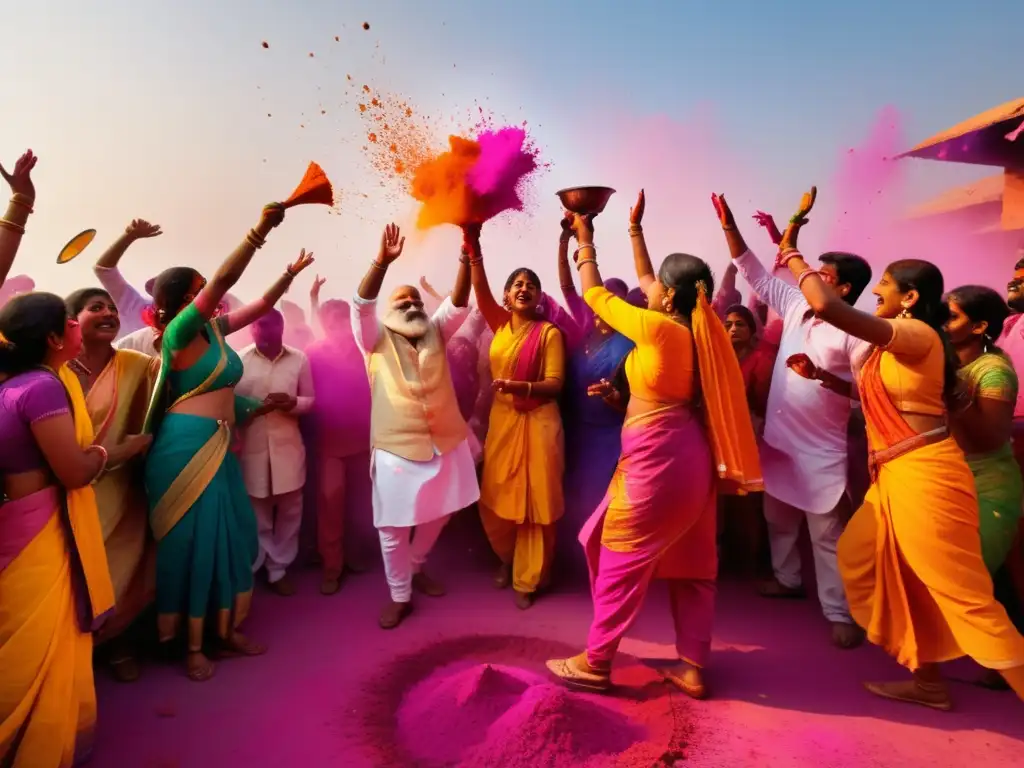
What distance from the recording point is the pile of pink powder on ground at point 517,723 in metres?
2.78

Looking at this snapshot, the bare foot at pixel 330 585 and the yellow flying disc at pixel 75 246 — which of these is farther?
the bare foot at pixel 330 585

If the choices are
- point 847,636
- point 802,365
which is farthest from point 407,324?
point 847,636

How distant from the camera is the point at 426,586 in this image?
4598 mm

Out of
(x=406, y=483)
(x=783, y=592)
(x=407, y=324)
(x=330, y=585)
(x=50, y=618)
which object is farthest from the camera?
(x=330, y=585)

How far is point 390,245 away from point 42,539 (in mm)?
2315

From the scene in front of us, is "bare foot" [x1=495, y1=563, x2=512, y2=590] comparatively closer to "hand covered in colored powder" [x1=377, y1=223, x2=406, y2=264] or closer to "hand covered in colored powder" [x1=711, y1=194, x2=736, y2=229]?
"hand covered in colored powder" [x1=377, y1=223, x2=406, y2=264]

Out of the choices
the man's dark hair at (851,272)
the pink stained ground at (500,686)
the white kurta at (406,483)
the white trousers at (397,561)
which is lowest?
the pink stained ground at (500,686)

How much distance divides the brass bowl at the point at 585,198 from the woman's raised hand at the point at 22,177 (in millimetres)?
2536

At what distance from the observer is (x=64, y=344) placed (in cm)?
266

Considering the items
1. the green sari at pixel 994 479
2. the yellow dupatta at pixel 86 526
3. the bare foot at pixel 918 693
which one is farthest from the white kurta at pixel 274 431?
the green sari at pixel 994 479

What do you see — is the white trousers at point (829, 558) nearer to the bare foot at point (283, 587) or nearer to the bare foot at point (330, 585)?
the bare foot at point (330, 585)

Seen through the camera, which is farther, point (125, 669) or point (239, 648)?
point (239, 648)

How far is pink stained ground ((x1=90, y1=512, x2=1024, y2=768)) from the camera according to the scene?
9.41ft

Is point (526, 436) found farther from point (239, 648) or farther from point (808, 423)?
point (239, 648)
